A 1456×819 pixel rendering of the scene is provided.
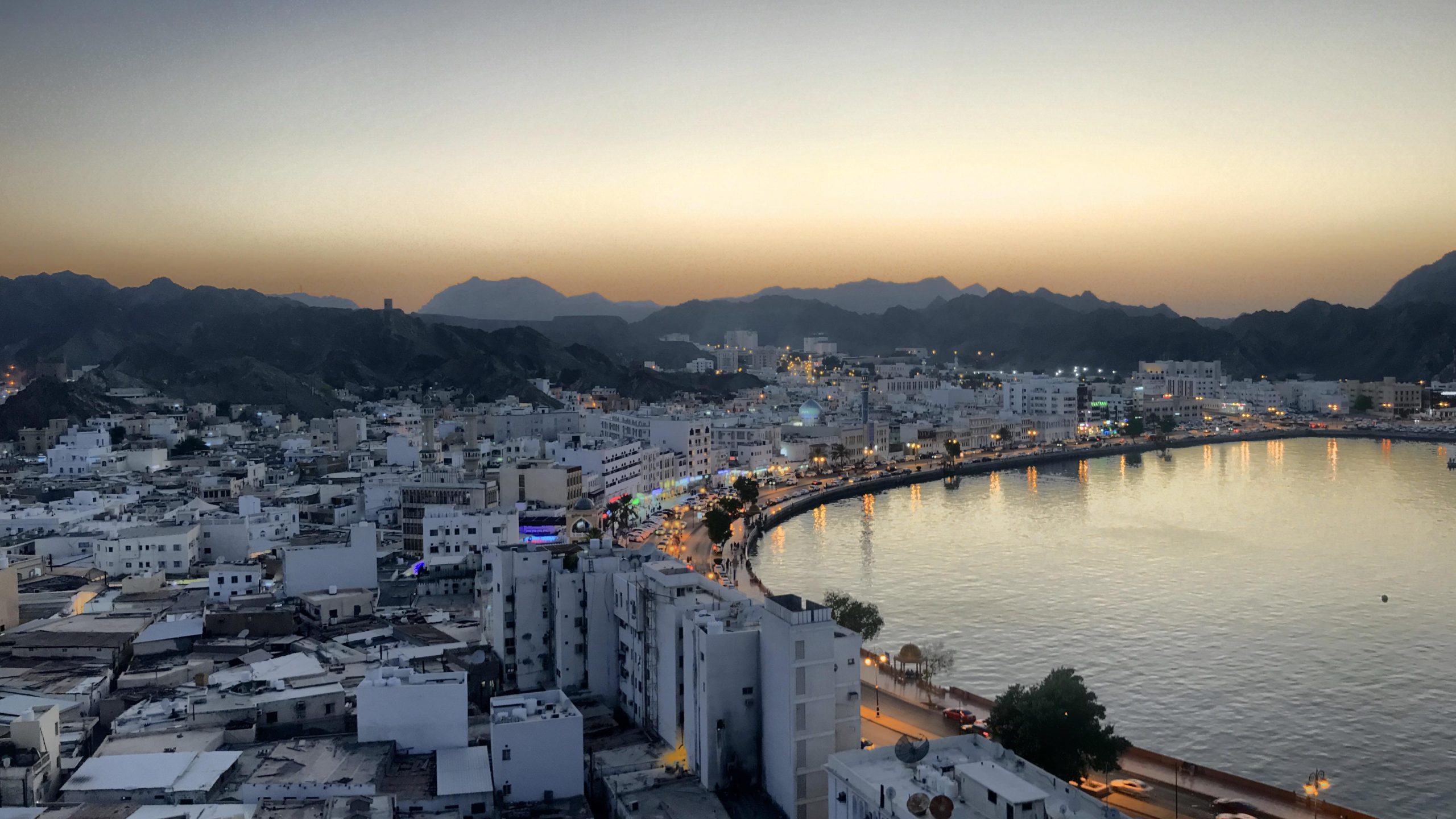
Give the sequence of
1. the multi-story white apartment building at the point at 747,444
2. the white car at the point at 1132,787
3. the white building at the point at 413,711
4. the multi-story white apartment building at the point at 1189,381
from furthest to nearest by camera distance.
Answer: the multi-story white apartment building at the point at 1189,381, the multi-story white apartment building at the point at 747,444, the white car at the point at 1132,787, the white building at the point at 413,711

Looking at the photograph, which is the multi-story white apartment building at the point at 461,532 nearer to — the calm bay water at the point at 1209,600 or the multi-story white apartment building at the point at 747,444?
the calm bay water at the point at 1209,600

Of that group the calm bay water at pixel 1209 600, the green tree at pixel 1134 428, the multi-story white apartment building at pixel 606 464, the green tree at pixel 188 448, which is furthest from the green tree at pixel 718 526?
the green tree at pixel 1134 428

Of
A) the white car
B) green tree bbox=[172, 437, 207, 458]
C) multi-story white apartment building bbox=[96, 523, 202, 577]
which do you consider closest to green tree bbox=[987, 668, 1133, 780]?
the white car

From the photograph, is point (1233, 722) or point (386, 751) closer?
point (386, 751)

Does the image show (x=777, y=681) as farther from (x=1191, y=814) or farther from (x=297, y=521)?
(x=297, y=521)

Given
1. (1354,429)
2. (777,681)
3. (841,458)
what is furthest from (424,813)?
(1354,429)

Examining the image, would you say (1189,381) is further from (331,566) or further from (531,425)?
(331,566)

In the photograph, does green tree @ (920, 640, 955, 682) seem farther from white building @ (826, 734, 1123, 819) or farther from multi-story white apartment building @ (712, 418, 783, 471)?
multi-story white apartment building @ (712, 418, 783, 471)
